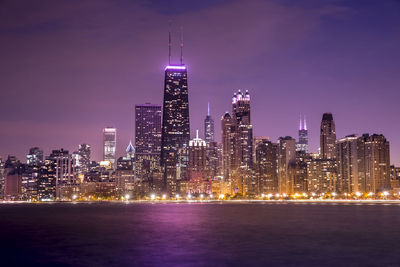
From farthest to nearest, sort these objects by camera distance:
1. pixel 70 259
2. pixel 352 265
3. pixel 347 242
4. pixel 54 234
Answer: pixel 54 234
pixel 347 242
pixel 70 259
pixel 352 265

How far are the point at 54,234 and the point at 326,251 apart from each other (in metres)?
49.4

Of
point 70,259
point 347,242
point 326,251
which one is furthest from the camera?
point 347,242

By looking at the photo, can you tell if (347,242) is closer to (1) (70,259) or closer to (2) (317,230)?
(2) (317,230)

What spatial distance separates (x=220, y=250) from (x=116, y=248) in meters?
14.0

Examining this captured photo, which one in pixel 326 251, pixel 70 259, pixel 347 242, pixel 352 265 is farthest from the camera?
pixel 347 242

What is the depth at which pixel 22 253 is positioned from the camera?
6253cm

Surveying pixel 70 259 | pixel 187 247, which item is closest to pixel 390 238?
pixel 187 247

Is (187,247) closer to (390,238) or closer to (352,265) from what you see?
(352,265)

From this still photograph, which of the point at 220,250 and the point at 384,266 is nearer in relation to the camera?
the point at 384,266

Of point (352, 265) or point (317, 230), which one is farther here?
point (317, 230)

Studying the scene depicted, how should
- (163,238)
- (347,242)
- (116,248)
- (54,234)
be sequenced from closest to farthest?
(116,248), (347,242), (163,238), (54,234)

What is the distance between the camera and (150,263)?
52531 millimetres

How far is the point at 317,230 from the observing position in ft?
297

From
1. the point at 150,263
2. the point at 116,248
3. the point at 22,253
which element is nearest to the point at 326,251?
the point at 150,263
